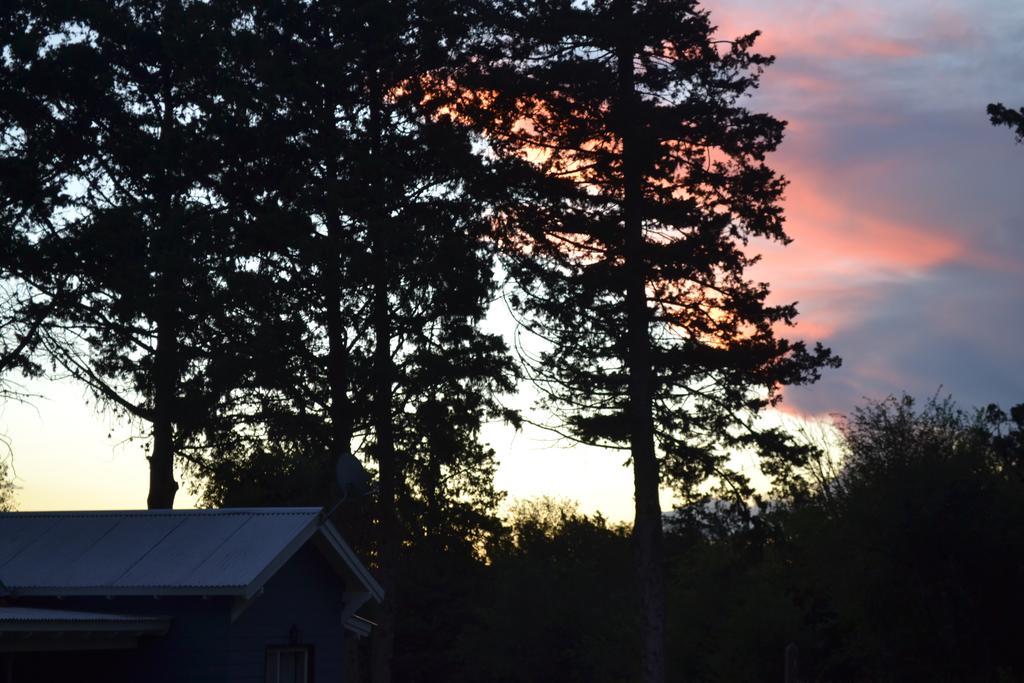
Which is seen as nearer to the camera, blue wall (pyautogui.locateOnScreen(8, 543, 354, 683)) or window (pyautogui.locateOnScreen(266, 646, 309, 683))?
blue wall (pyautogui.locateOnScreen(8, 543, 354, 683))

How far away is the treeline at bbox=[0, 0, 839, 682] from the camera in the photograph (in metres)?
27.2

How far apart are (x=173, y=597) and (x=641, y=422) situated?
475 inches

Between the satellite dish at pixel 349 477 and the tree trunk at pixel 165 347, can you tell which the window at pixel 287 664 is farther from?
the tree trunk at pixel 165 347

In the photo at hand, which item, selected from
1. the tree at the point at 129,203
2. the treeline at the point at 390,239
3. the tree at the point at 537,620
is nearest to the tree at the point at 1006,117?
the treeline at the point at 390,239

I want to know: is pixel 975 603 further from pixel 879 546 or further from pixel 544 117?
pixel 544 117

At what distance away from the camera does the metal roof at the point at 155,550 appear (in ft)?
59.1

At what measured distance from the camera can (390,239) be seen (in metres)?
27.8

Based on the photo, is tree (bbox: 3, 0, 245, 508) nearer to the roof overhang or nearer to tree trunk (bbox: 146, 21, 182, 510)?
tree trunk (bbox: 146, 21, 182, 510)

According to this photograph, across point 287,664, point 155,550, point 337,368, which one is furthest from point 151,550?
point 337,368

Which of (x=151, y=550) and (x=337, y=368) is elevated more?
(x=337, y=368)

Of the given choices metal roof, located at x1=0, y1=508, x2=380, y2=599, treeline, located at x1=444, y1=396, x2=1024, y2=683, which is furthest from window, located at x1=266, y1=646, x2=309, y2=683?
treeline, located at x1=444, y1=396, x2=1024, y2=683

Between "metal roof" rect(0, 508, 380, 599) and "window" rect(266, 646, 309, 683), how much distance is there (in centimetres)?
163

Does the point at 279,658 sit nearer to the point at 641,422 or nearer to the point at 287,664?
the point at 287,664

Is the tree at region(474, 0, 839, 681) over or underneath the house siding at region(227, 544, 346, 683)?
over
